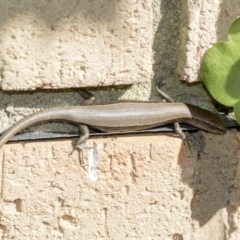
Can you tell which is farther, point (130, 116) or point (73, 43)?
point (130, 116)

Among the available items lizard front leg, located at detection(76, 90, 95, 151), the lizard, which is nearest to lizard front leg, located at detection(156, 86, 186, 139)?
the lizard

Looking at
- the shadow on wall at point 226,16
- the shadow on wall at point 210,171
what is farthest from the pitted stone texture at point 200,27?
the shadow on wall at point 210,171

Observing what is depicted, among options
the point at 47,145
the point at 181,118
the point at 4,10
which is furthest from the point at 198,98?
the point at 4,10

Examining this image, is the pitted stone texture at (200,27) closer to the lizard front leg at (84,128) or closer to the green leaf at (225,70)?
the green leaf at (225,70)

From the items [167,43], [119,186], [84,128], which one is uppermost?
[167,43]

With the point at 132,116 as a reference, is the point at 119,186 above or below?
below

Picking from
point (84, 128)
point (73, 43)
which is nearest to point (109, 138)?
point (84, 128)

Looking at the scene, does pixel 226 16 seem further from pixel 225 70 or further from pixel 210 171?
pixel 210 171

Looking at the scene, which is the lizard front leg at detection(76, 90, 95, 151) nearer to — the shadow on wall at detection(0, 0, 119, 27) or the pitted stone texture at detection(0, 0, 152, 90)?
the pitted stone texture at detection(0, 0, 152, 90)
